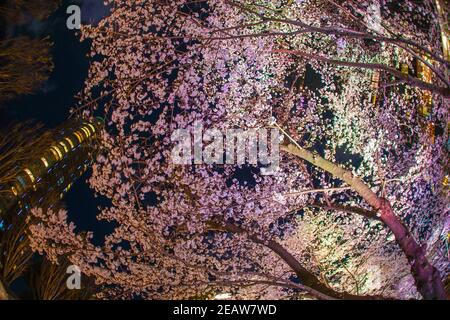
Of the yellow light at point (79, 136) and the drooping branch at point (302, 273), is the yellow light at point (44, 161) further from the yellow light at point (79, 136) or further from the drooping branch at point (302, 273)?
the drooping branch at point (302, 273)

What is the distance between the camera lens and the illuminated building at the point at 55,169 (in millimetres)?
38047

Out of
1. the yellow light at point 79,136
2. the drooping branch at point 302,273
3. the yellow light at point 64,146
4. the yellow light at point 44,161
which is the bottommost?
the drooping branch at point 302,273

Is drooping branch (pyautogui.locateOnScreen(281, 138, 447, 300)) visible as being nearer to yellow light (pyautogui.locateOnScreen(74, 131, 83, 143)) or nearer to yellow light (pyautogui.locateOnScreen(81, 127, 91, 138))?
yellow light (pyautogui.locateOnScreen(74, 131, 83, 143))

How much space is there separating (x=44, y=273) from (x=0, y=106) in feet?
37.1

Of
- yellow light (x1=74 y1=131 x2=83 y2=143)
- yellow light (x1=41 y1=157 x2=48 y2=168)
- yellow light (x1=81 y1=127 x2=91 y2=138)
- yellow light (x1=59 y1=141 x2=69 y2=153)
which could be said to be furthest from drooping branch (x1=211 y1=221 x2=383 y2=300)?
yellow light (x1=81 y1=127 x2=91 y2=138)

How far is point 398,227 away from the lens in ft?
26.5

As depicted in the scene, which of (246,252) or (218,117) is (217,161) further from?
(246,252)

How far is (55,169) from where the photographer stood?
182 ft

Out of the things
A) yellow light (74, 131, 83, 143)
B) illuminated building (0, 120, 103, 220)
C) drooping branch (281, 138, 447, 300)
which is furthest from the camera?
yellow light (74, 131, 83, 143)

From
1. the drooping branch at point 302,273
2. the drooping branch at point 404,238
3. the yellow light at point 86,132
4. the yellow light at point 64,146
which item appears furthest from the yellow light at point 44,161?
the drooping branch at point 404,238

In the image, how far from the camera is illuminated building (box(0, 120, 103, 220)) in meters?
38.0

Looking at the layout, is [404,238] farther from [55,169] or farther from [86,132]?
[86,132]

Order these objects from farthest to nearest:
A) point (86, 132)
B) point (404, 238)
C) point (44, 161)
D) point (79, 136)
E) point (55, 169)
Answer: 1. point (86, 132)
2. point (79, 136)
3. point (55, 169)
4. point (44, 161)
5. point (404, 238)

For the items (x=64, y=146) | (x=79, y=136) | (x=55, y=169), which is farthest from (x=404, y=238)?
(x=79, y=136)
